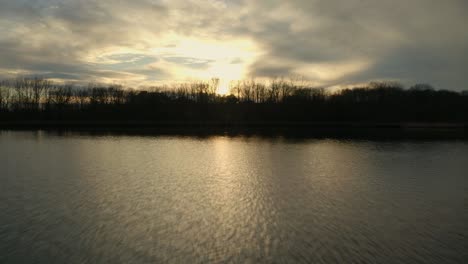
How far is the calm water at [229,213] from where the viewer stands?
7426 millimetres

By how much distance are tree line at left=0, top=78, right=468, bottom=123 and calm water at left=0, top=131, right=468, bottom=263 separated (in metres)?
58.0

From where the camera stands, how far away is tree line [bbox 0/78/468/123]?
77.5 metres

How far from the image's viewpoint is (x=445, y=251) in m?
7.64

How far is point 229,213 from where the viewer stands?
10484 mm

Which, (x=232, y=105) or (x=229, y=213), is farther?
(x=232, y=105)

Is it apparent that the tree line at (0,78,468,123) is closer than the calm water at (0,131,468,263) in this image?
No

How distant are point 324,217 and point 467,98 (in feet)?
325

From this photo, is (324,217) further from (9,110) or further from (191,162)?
(9,110)

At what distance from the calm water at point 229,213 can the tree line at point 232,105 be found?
190ft

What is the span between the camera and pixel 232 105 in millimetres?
85438

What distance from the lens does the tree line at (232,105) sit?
77500 mm

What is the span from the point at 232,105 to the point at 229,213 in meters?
75.5

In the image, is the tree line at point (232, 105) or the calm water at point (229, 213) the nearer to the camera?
the calm water at point (229, 213)

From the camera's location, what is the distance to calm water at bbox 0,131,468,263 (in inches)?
292
